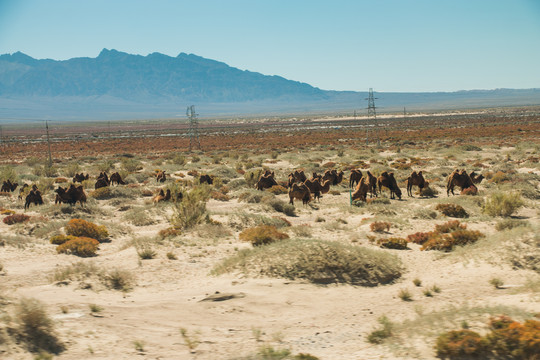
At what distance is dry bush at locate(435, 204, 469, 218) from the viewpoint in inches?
683

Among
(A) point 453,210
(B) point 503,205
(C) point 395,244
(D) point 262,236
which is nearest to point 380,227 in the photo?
(C) point 395,244

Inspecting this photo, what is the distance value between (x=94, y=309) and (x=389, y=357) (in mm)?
4939

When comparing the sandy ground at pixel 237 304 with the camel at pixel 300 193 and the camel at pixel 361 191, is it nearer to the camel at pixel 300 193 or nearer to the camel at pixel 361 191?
the camel at pixel 300 193

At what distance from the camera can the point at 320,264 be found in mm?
10586

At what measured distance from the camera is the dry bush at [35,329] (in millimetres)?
6754

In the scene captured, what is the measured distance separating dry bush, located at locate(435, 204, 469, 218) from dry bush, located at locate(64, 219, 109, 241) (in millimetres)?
11969

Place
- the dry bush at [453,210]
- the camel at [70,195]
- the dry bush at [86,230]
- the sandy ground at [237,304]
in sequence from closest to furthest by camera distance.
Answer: the sandy ground at [237,304] < the dry bush at [86,230] < the dry bush at [453,210] < the camel at [70,195]

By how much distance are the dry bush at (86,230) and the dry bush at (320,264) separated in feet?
17.7

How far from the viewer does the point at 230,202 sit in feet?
73.4

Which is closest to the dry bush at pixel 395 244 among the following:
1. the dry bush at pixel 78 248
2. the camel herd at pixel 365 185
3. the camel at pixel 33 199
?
the camel herd at pixel 365 185

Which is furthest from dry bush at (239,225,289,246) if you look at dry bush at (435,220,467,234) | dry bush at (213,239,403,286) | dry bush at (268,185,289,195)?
dry bush at (268,185,289,195)

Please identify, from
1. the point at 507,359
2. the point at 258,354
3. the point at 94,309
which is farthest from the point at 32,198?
the point at 507,359

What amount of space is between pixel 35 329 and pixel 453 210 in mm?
14796

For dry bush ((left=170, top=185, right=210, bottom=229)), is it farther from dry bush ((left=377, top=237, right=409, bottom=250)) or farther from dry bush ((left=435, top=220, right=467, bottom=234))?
dry bush ((left=435, top=220, right=467, bottom=234))
